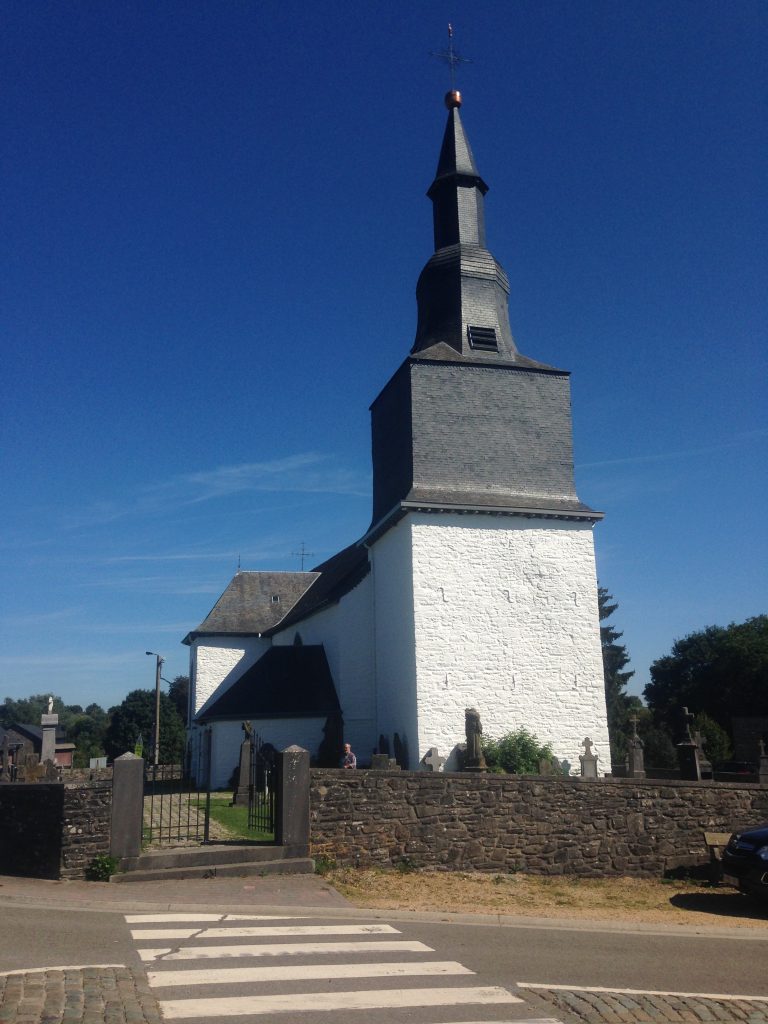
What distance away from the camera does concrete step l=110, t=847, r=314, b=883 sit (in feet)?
35.7

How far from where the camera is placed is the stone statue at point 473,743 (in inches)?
685

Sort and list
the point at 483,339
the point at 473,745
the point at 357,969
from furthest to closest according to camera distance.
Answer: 1. the point at 483,339
2. the point at 473,745
3. the point at 357,969

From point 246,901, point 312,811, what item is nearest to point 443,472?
point 312,811

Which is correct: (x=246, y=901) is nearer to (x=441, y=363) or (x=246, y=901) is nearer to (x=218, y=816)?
(x=218, y=816)

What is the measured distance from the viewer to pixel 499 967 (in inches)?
297

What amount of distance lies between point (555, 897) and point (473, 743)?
6.31 meters

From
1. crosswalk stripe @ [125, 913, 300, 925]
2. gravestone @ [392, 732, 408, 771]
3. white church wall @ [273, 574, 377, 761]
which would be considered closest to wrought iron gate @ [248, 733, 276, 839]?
crosswalk stripe @ [125, 913, 300, 925]

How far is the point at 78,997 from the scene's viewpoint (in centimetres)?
609

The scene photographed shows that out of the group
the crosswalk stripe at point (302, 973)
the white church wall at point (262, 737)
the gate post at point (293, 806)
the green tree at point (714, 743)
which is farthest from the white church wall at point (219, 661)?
the crosswalk stripe at point (302, 973)

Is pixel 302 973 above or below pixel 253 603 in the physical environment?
below

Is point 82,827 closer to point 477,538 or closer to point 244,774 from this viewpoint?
point 244,774

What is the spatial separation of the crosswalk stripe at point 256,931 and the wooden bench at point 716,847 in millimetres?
6289

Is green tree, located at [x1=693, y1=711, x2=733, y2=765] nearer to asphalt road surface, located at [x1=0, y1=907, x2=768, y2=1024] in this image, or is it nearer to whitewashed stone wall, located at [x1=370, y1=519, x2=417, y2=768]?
whitewashed stone wall, located at [x1=370, y1=519, x2=417, y2=768]

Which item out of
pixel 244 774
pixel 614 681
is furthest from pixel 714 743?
pixel 244 774
